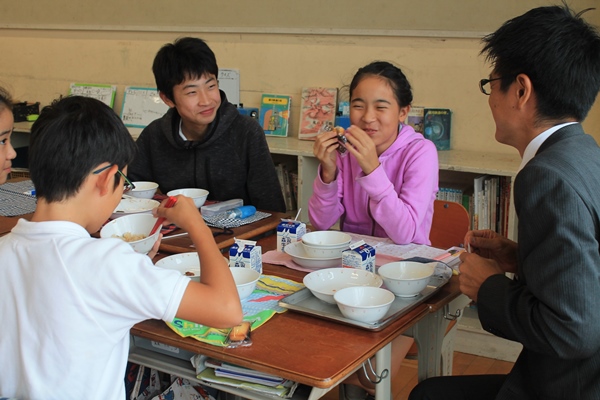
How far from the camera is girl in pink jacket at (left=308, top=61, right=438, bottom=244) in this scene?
209cm

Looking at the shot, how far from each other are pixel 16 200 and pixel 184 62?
33.3 inches

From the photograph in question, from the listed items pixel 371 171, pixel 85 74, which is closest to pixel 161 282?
pixel 371 171

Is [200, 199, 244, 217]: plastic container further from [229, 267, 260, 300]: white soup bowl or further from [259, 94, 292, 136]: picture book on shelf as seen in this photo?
[259, 94, 292, 136]: picture book on shelf

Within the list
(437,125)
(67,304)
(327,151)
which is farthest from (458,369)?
(67,304)

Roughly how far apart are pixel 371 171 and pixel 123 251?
3.44 ft

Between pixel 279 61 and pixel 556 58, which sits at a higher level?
pixel 279 61

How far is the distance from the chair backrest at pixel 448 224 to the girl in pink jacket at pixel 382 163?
211mm

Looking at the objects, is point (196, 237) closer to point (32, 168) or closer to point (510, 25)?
point (32, 168)

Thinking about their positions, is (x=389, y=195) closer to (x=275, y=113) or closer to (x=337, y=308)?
(x=337, y=308)

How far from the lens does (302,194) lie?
3.50m

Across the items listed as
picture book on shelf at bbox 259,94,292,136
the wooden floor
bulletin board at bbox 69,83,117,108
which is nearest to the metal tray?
the wooden floor

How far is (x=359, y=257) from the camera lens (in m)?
1.73

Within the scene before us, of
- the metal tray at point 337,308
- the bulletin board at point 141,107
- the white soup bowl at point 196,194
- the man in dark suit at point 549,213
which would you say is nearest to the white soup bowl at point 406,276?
the metal tray at point 337,308

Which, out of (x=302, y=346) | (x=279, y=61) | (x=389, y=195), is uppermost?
(x=279, y=61)
